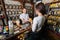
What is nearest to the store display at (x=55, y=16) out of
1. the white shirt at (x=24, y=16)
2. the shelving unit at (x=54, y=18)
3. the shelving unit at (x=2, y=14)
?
the shelving unit at (x=54, y=18)

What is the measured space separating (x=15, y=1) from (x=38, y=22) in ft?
6.00

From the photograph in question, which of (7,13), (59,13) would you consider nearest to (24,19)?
(7,13)

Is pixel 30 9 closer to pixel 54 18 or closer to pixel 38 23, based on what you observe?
pixel 54 18

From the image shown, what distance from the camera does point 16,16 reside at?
12.3ft

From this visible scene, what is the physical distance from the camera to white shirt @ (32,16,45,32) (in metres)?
2.03

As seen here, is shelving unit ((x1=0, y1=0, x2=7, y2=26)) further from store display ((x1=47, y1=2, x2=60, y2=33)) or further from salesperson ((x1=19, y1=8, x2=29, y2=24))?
store display ((x1=47, y1=2, x2=60, y2=33))

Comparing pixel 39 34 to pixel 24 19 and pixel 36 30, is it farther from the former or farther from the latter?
pixel 24 19

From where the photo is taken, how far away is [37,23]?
6.68 feet

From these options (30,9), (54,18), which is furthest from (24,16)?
(54,18)

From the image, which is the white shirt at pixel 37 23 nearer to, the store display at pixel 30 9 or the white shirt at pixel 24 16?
the white shirt at pixel 24 16

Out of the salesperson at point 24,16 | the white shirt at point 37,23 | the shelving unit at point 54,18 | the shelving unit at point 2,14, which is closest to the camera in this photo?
the white shirt at point 37,23

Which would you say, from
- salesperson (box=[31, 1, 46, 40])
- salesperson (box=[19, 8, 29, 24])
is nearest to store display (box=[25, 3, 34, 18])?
salesperson (box=[19, 8, 29, 24])

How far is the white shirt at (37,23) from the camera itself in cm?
203

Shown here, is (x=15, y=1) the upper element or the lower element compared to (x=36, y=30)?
upper
